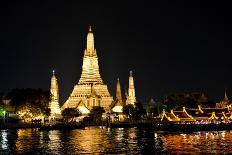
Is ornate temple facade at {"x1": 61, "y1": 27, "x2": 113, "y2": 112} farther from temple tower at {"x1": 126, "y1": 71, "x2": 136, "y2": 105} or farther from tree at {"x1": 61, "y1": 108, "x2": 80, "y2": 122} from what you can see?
temple tower at {"x1": 126, "y1": 71, "x2": 136, "y2": 105}

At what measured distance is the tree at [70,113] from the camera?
110500mm

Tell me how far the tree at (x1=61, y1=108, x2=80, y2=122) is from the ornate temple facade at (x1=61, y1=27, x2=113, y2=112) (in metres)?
4.02

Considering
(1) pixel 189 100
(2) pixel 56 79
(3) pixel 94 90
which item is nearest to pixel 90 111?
(3) pixel 94 90

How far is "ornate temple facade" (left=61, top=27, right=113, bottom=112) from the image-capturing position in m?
117

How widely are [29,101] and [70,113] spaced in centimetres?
2651

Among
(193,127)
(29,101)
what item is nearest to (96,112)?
(29,101)

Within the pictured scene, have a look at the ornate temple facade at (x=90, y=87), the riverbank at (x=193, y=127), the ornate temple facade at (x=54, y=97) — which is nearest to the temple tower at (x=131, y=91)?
the ornate temple facade at (x=90, y=87)

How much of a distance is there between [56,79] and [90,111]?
13380 millimetres

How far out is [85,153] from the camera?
42.8 metres

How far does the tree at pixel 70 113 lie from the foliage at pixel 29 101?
76.3 ft

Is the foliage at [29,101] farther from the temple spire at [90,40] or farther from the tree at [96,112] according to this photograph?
the temple spire at [90,40]

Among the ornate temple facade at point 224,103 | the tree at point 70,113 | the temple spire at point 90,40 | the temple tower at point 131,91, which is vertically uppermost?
the temple spire at point 90,40

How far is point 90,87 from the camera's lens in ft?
391

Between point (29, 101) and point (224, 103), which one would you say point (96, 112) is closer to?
point (29, 101)
